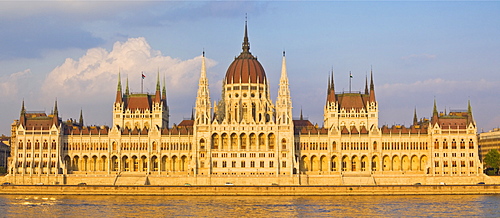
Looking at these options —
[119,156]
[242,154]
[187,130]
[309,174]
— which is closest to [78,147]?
[119,156]

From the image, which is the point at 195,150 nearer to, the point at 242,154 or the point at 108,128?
the point at 242,154

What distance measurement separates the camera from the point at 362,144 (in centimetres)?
17475

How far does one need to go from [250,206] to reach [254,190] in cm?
2289

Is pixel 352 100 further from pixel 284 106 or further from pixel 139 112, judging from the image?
pixel 139 112

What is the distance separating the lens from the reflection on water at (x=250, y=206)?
118375 millimetres

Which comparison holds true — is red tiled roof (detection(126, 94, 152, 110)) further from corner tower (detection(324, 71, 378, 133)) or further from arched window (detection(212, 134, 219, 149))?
corner tower (detection(324, 71, 378, 133))

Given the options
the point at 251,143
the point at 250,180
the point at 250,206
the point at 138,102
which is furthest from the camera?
the point at 138,102

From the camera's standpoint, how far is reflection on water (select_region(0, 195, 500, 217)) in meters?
118

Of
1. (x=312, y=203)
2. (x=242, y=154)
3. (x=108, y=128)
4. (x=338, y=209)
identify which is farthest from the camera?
(x=108, y=128)

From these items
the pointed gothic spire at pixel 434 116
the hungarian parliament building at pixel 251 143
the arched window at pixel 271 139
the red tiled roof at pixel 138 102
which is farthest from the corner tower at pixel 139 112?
the pointed gothic spire at pixel 434 116

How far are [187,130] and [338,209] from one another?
198 feet

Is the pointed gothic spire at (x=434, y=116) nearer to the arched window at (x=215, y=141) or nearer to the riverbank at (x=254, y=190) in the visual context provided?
the riverbank at (x=254, y=190)

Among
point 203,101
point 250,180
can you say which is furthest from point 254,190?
point 203,101

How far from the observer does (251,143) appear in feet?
567
